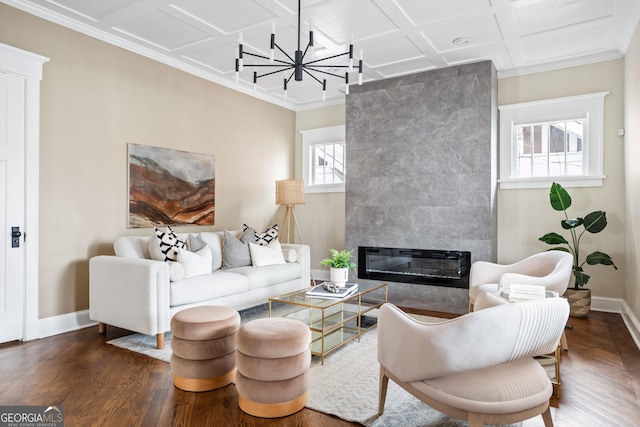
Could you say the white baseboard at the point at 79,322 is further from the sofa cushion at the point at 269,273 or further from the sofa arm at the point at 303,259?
the sofa arm at the point at 303,259

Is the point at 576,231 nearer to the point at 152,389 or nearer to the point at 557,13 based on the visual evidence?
the point at 557,13

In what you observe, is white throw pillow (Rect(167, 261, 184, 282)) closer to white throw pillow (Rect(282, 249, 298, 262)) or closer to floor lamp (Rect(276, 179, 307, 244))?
white throw pillow (Rect(282, 249, 298, 262))

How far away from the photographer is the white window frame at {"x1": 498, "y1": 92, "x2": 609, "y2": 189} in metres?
4.59

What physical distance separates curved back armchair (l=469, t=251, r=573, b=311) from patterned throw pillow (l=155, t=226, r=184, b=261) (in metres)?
2.87

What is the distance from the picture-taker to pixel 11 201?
11.2 ft

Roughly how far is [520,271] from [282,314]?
2.39m

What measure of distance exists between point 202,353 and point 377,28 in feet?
11.0

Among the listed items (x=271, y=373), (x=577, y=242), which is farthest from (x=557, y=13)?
(x=271, y=373)

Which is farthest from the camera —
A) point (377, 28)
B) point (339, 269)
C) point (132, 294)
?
point (377, 28)

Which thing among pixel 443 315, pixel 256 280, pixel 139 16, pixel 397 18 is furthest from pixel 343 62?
pixel 443 315

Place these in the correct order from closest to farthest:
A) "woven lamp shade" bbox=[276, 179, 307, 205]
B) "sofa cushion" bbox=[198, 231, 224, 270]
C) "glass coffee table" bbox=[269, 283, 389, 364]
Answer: "glass coffee table" bbox=[269, 283, 389, 364] → "sofa cushion" bbox=[198, 231, 224, 270] → "woven lamp shade" bbox=[276, 179, 307, 205]

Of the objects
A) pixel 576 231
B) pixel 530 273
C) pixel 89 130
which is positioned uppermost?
pixel 89 130

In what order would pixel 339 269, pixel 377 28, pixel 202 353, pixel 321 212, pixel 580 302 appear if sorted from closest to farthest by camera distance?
pixel 202 353, pixel 339 269, pixel 377 28, pixel 580 302, pixel 321 212

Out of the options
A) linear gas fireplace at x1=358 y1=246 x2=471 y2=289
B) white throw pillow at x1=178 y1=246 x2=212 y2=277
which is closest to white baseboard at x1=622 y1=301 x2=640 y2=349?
linear gas fireplace at x1=358 y1=246 x2=471 y2=289
